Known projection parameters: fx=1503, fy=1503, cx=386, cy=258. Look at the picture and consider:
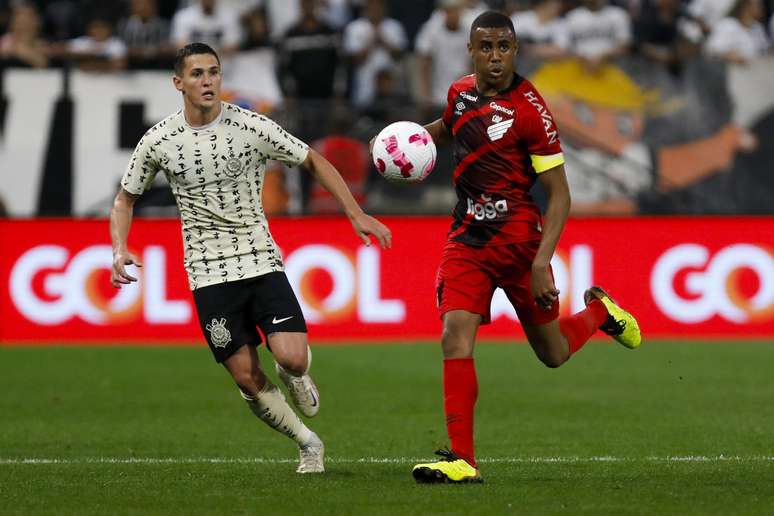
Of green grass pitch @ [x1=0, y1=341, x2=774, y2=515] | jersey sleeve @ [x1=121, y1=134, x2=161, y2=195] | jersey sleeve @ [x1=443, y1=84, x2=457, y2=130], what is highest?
jersey sleeve @ [x1=443, y1=84, x2=457, y2=130]

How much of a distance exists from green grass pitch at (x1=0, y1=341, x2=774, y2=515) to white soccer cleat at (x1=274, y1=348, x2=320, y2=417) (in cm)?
36

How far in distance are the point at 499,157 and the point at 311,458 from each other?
6.14ft

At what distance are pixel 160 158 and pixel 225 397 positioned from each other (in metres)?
4.65

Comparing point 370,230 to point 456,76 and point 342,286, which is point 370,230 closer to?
point 342,286

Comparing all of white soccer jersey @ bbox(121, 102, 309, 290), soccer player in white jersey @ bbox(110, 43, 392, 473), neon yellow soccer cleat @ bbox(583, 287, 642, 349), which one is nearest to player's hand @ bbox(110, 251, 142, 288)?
soccer player in white jersey @ bbox(110, 43, 392, 473)

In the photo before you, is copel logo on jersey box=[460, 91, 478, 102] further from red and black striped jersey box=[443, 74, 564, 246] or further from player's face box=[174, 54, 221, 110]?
player's face box=[174, 54, 221, 110]

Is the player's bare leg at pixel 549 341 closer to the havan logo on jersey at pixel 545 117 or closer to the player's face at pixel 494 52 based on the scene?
the havan logo on jersey at pixel 545 117

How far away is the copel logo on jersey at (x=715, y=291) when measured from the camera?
1636 cm

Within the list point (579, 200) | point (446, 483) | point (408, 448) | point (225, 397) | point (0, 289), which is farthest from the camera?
point (579, 200)

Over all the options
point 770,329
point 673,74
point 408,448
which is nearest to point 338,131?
point 673,74

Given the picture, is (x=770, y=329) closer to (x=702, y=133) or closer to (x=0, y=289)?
(x=702, y=133)

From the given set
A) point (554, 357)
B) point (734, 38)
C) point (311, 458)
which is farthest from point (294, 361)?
point (734, 38)

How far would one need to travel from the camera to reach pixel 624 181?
1755cm

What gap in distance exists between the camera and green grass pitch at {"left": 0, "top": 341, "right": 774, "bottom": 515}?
691cm
